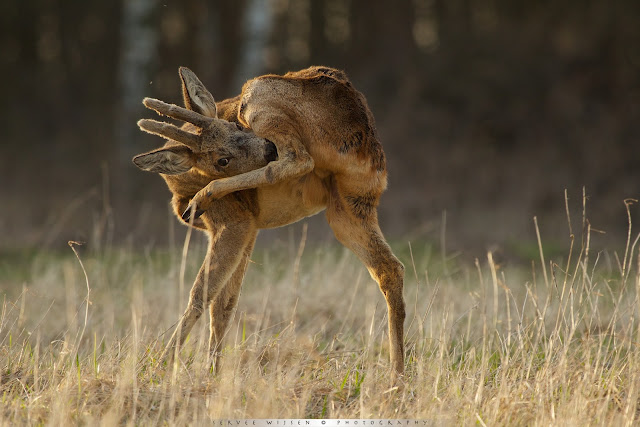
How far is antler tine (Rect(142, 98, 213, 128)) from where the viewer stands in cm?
479

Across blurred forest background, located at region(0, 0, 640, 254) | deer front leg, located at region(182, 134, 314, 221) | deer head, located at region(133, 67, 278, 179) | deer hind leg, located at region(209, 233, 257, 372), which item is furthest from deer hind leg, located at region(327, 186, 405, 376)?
blurred forest background, located at region(0, 0, 640, 254)

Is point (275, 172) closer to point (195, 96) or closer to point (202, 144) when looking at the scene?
point (202, 144)

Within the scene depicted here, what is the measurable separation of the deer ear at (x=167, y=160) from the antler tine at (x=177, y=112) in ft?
0.58

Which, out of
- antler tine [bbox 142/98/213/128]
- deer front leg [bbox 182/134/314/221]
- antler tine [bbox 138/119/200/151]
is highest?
antler tine [bbox 142/98/213/128]

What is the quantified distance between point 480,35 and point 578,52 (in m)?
2.37

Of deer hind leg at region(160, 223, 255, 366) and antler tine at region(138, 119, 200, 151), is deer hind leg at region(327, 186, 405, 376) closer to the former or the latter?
deer hind leg at region(160, 223, 255, 366)

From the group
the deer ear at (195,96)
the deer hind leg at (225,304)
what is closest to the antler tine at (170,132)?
the deer ear at (195,96)

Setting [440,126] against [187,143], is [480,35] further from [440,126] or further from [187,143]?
[187,143]

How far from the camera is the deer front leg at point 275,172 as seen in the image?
4594 millimetres

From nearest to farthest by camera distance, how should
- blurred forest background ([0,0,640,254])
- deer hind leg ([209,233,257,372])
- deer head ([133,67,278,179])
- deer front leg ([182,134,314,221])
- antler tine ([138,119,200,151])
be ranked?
deer front leg ([182,134,314,221]) → antler tine ([138,119,200,151]) → deer head ([133,67,278,179]) → deer hind leg ([209,233,257,372]) → blurred forest background ([0,0,640,254])

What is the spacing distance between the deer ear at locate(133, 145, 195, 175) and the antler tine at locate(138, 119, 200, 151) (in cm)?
6

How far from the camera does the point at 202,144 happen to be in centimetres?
500

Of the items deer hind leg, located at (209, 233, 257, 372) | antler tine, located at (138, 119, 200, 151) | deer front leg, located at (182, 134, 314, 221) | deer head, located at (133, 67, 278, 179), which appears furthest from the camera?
deer hind leg, located at (209, 233, 257, 372)

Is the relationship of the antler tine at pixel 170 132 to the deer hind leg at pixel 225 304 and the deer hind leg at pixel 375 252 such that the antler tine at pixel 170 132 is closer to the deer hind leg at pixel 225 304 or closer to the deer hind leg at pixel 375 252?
the deer hind leg at pixel 225 304
